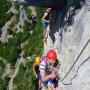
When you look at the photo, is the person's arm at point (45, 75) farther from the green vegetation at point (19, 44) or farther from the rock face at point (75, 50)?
the green vegetation at point (19, 44)

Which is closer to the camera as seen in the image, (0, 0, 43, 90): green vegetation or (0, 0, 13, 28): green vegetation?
(0, 0, 43, 90): green vegetation

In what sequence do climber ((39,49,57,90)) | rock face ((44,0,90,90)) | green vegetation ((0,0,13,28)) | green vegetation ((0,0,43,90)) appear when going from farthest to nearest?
green vegetation ((0,0,13,28)) → green vegetation ((0,0,43,90)) → climber ((39,49,57,90)) → rock face ((44,0,90,90))

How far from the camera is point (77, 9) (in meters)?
11.7

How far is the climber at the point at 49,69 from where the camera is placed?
11.9 m

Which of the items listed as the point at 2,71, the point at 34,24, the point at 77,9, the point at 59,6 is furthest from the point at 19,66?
the point at 77,9

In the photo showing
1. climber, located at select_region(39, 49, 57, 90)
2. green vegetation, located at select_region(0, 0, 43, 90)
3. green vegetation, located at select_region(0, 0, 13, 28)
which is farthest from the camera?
green vegetation, located at select_region(0, 0, 13, 28)

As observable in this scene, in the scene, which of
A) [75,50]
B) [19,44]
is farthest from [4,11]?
[75,50]

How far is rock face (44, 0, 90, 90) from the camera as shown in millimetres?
10516

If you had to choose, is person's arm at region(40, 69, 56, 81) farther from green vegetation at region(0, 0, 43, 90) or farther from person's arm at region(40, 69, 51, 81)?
green vegetation at region(0, 0, 43, 90)

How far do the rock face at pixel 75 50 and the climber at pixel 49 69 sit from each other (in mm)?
319

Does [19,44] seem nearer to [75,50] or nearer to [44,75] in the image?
[44,75]

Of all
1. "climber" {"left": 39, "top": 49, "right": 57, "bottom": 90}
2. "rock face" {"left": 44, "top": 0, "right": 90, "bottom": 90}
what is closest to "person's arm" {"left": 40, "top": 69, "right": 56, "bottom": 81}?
"climber" {"left": 39, "top": 49, "right": 57, "bottom": 90}

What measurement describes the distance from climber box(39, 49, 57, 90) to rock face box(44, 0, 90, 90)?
1.05 feet

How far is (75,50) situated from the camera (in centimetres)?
1138
